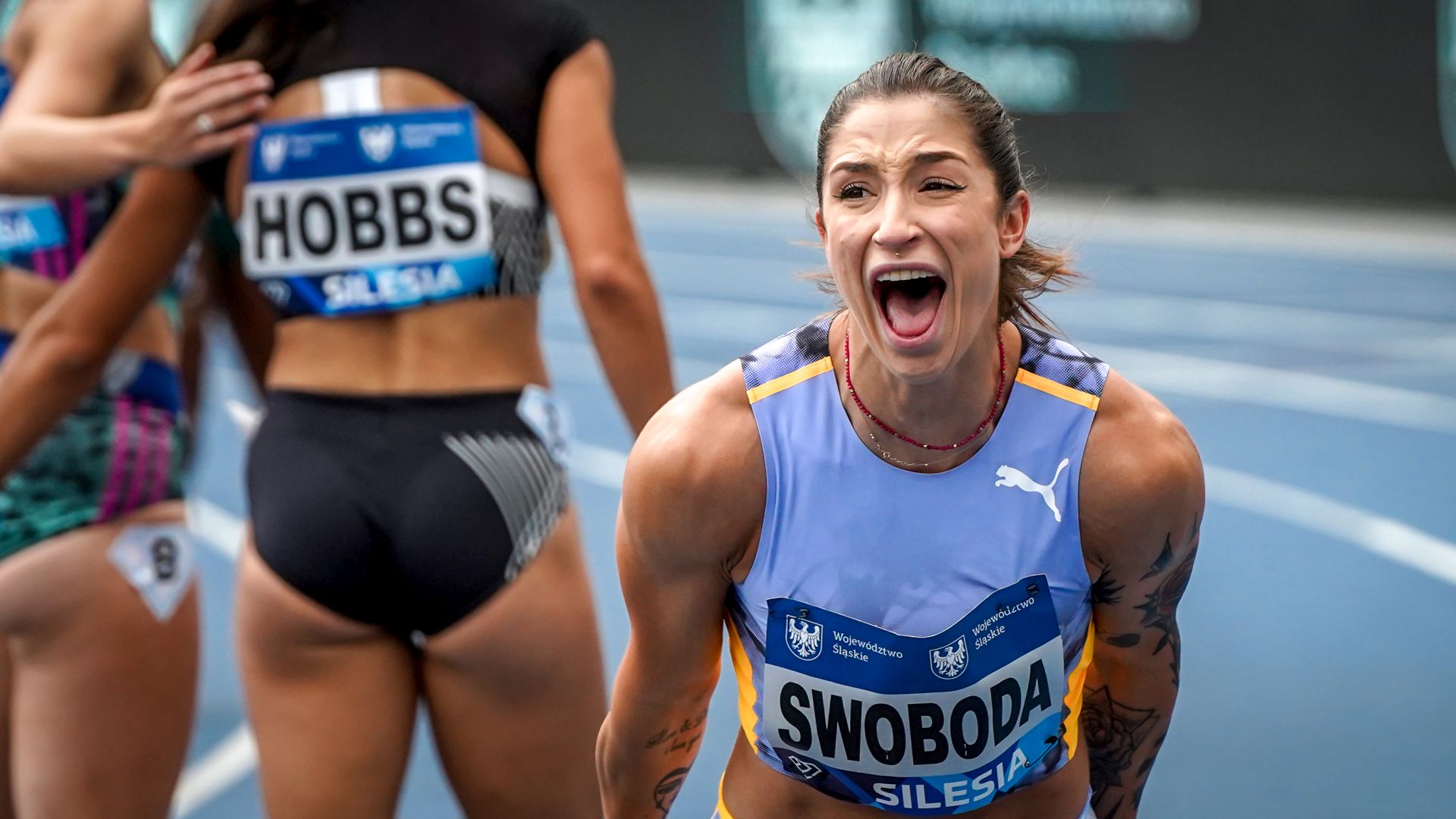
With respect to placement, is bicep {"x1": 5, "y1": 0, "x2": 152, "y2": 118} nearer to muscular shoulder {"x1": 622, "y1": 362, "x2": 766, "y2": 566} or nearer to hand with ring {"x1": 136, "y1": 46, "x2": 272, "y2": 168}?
hand with ring {"x1": 136, "y1": 46, "x2": 272, "y2": 168}

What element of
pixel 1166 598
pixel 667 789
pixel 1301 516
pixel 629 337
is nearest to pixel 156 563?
pixel 629 337

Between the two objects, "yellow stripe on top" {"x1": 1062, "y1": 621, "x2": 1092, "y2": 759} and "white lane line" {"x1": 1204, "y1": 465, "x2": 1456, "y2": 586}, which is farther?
"white lane line" {"x1": 1204, "y1": 465, "x2": 1456, "y2": 586}

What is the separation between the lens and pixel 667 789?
2.58 m

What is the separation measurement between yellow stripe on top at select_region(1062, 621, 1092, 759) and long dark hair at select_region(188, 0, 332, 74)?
5.33 feet

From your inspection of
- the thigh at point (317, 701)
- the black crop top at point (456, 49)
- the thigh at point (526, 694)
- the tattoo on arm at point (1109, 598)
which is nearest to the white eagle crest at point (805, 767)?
the tattoo on arm at point (1109, 598)

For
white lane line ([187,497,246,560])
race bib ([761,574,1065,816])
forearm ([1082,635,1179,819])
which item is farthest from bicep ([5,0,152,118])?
white lane line ([187,497,246,560])

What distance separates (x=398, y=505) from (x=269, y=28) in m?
0.85

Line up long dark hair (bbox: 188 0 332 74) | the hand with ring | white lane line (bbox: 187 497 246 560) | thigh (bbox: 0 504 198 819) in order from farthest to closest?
white lane line (bbox: 187 497 246 560), thigh (bbox: 0 504 198 819), long dark hair (bbox: 188 0 332 74), the hand with ring

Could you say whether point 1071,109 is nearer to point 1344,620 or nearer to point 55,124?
point 1344,620

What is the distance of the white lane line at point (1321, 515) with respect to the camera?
682 cm

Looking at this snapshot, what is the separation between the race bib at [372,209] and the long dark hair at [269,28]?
0.46 feet

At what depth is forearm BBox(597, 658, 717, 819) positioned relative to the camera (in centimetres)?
244

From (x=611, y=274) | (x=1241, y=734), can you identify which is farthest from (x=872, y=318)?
(x=1241, y=734)

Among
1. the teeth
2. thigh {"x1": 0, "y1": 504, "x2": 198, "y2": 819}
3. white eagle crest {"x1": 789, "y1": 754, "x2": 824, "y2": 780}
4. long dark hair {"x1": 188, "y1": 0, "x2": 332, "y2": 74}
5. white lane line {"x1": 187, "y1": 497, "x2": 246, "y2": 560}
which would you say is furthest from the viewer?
white lane line {"x1": 187, "y1": 497, "x2": 246, "y2": 560}
